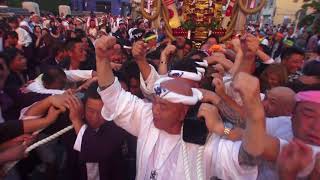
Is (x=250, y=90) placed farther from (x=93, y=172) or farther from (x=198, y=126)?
(x=93, y=172)

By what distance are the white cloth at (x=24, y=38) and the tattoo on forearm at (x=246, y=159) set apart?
781 cm

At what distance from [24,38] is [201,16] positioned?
15.8 ft

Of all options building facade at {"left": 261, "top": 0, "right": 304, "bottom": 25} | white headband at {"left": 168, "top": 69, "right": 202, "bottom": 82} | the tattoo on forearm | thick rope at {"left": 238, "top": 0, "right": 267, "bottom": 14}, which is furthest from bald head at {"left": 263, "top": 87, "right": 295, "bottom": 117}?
building facade at {"left": 261, "top": 0, "right": 304, "bottom": 25}

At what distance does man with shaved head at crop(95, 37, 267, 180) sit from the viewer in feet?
6.46

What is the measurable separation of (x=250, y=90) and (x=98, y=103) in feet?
4.62

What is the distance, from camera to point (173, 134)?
2.40m

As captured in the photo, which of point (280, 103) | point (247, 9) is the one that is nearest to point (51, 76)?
point (280, 103)

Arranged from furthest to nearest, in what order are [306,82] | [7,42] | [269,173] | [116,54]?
[7,42], [116,54], [306,82], [269,173]

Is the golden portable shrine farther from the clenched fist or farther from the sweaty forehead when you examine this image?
the sweaty forehead

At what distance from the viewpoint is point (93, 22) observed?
14828mm

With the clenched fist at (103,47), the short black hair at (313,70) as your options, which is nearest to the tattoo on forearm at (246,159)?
the clenched fist at (103,47)

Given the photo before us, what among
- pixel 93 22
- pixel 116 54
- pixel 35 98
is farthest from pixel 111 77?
pixel 93 22

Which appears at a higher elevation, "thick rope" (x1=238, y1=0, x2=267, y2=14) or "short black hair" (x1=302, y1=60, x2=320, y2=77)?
"thick rope" (x1=238, y1=0, x2=267, y2=14)

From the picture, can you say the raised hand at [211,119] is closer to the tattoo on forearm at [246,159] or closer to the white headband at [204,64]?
the tattoo on forearm at [246,159]
